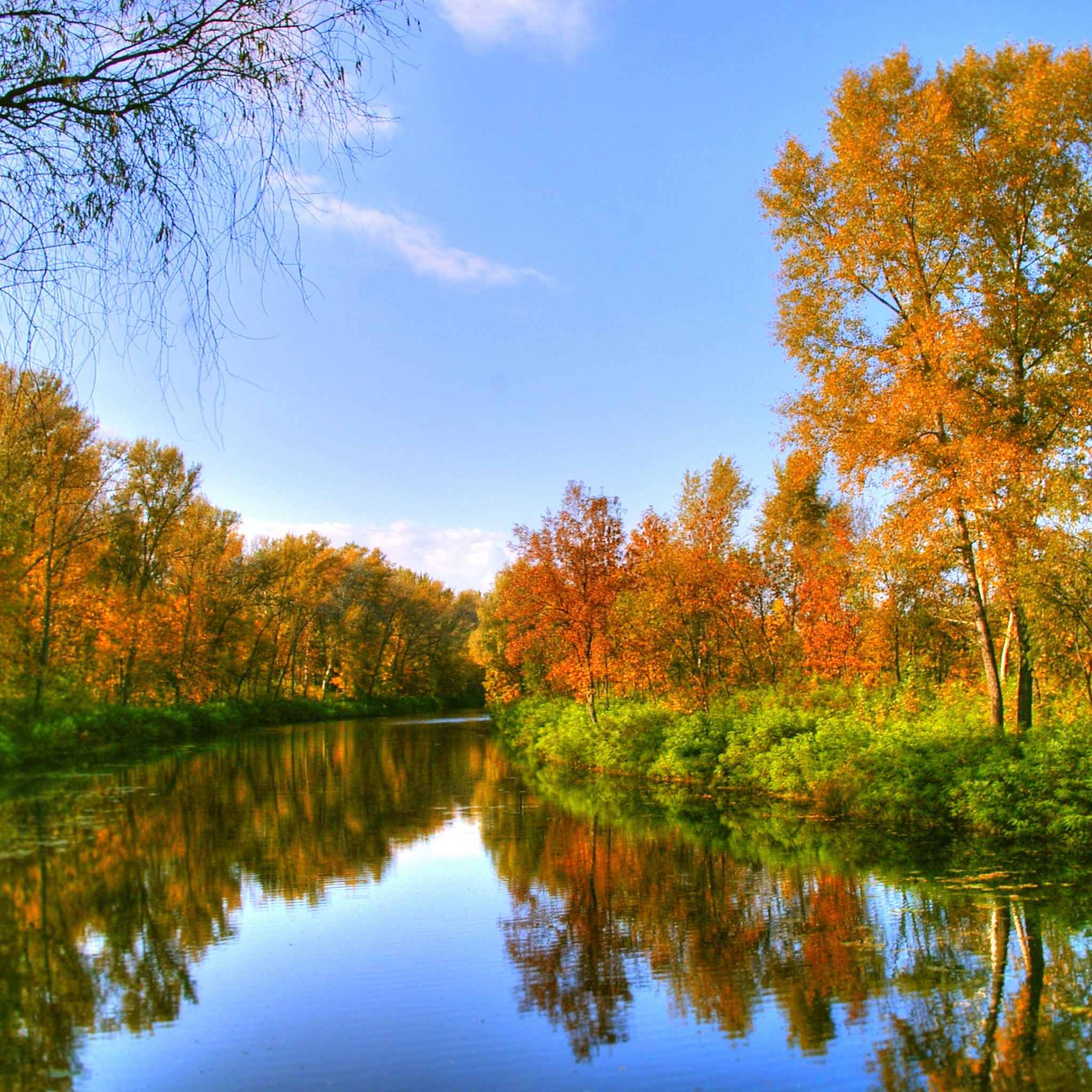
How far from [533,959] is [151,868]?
6.98 metres

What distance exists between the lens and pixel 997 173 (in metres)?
16.3

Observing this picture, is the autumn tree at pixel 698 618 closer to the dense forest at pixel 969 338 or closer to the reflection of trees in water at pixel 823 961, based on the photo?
the dense forest at pixel 969 338

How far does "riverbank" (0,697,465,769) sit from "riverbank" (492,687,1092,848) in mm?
16408

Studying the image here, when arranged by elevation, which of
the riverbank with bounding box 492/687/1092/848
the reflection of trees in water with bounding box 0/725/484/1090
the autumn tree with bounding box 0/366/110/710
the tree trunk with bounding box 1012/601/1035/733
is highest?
the autumn tree with bounding box 0/366/110/710

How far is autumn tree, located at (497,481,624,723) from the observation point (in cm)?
2858

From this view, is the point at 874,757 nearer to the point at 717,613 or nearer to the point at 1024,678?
the point at 1024,678

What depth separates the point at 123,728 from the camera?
32.8m

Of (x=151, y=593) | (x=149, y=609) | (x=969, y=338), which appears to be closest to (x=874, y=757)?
(x=969, y=338)

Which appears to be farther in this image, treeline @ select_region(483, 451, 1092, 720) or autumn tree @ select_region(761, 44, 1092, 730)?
treeline @ select_region(483, 451, 1092, 720)

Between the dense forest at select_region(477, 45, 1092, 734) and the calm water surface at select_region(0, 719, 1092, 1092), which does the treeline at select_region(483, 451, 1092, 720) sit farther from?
the calm water surface at select_region(0, 719, 1092, 1092)

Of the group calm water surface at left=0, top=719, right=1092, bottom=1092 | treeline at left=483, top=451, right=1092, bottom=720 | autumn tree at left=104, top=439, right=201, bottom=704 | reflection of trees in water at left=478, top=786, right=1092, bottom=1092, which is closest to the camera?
calm water surface at left=0, top=719, right=1092, bottom=1092

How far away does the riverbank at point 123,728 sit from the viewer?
25.7 metres

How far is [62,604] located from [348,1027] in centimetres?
2914

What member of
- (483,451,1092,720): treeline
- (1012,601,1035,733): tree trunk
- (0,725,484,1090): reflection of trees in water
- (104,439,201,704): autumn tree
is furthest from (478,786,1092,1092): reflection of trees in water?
(104,439,201,704): autumn tree
